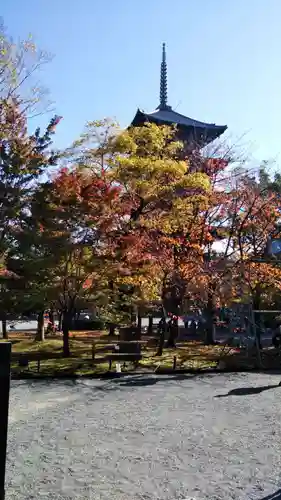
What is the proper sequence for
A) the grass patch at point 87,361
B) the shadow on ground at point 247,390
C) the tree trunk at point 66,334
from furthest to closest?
the tree trunk at point 66,334, the grass patch at point 87,361, the shadow on ground at point 247,390

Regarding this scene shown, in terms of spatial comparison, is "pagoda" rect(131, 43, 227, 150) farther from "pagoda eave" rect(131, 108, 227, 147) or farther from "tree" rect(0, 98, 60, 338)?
"tree" rect(0, 98, 60, 338)

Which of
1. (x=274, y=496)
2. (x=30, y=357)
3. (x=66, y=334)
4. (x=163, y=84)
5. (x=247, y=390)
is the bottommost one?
(x=247, y=390)

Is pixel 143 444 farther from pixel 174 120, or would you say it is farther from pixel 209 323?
pixel 174 120

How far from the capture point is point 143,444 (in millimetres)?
6266

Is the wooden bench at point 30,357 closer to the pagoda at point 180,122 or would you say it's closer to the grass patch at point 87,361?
the grass patch at point 87,361

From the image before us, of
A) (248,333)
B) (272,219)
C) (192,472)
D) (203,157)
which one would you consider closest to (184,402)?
(192,472)

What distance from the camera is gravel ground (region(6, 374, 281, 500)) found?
185 inches

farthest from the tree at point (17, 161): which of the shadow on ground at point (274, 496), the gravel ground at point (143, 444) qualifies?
the shadow on ground at point (274, 496)

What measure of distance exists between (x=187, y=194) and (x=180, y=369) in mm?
7339

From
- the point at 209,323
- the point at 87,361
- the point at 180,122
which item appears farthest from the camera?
the point at 180,122

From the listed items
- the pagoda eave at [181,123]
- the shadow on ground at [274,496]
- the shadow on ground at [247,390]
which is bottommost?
the shadow on ground at [247,390]

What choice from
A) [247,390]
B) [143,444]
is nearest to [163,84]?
[247,390]

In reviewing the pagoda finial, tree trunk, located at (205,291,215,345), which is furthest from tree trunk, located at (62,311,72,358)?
the pagoda finial

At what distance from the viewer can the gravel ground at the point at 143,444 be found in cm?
470
